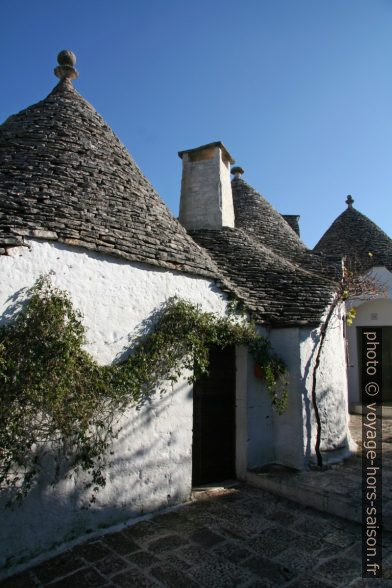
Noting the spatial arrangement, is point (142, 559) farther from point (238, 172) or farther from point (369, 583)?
point (238, 172)

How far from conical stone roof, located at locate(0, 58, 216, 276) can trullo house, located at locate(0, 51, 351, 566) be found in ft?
0.08

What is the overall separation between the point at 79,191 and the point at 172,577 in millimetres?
4947

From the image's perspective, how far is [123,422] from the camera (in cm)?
471

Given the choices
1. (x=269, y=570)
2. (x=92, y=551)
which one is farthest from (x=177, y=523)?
(x=269, y=570)

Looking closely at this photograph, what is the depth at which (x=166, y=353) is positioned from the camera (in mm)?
5117

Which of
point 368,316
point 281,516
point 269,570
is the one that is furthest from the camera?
point 368,316

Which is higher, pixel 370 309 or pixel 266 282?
pixel 266 282

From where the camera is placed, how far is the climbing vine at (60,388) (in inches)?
145

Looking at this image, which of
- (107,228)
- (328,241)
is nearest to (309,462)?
(107,228)

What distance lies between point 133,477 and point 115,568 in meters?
1.13

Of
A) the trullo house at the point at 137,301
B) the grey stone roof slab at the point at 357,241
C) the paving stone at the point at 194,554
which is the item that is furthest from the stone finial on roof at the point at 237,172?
the paving stone at the point at 194,554

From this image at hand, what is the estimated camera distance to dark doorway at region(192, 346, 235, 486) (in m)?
5.95

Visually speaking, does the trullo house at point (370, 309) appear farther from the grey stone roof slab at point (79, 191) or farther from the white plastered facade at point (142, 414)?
the grey stone roof slab at point (79, 191)

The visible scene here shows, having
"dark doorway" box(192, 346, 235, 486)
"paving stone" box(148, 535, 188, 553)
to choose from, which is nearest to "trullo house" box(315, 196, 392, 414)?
"dark doorway" box(192, 346, 235, 486)
